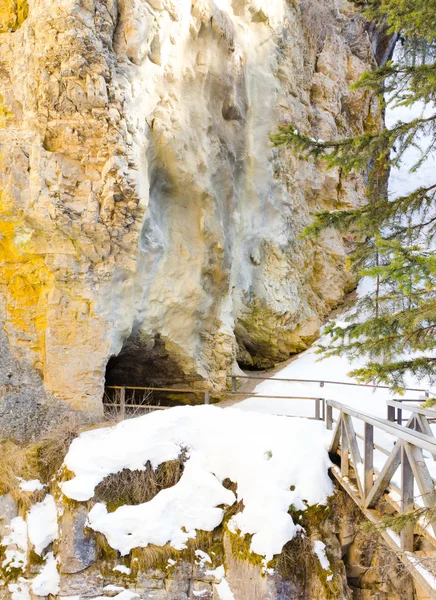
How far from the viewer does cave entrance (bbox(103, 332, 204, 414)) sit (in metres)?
11.7

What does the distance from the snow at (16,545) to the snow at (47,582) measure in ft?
1.73

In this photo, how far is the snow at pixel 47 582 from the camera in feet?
21.5

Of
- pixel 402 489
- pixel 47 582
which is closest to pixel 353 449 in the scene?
pixel 402 489

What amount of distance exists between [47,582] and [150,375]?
653 cm

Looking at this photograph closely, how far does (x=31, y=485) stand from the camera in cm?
757

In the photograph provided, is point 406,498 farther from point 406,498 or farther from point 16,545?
point 16,545

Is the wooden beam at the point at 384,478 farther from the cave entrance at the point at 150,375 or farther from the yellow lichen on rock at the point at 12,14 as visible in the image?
the yellow lichen on rock at the point at 12,14

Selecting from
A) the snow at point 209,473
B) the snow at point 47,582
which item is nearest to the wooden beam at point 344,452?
the snow at point 209,473

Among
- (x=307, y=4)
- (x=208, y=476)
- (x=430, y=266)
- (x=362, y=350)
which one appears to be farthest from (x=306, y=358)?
(x=307, y=4)

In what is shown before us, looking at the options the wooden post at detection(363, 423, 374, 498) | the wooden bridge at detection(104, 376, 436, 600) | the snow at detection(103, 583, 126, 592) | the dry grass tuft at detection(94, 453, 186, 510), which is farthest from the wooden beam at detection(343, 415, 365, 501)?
the snow at detection(103, 583, 126, 592)

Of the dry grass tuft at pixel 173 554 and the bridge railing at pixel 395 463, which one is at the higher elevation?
the bridge railing at pixel 395 463

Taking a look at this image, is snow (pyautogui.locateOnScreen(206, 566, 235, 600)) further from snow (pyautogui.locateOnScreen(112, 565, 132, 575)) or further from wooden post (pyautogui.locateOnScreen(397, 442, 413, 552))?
wooden post (pyautogui.locateOnScreen(397, 442, 413, 552))

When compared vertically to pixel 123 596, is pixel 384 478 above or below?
above

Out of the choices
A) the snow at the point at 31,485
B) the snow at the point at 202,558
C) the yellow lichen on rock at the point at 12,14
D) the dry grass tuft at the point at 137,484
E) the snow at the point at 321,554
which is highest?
the yellow lichen on rock at the point at 12,14
